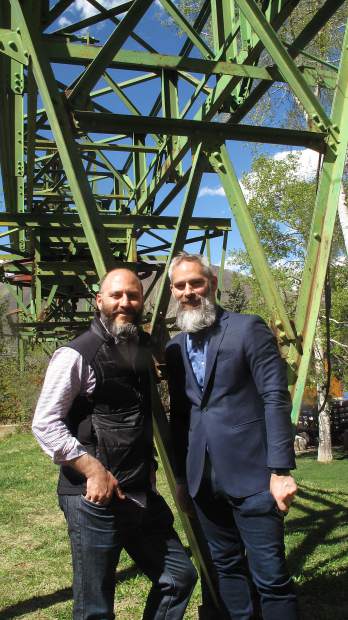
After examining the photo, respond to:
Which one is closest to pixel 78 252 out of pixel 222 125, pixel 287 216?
→ pixel 222 125

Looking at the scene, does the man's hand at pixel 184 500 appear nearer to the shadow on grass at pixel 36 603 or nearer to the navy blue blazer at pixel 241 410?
the navy blue blazer at pixel 241 410

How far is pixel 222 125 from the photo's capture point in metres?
3.21

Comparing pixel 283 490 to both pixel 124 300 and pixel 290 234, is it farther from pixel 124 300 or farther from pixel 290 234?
pixel 290 234

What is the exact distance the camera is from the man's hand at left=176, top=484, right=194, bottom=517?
2.88 m

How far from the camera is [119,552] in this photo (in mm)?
2422

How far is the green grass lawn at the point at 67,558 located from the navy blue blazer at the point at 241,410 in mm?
1555

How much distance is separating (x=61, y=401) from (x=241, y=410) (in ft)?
2.56

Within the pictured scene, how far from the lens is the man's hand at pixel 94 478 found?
2264 millimetres

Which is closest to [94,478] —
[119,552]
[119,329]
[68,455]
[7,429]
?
[68,455]

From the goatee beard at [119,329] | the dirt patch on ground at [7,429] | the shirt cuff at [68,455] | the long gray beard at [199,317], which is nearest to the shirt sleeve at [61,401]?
the shirt cuff at [68,455]

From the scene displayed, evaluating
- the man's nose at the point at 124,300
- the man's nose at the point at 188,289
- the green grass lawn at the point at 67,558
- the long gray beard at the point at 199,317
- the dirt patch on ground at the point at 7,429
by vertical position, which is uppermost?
the man's nose at the point at 188,289

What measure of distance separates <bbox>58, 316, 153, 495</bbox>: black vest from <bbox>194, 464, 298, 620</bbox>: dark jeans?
0.40 m

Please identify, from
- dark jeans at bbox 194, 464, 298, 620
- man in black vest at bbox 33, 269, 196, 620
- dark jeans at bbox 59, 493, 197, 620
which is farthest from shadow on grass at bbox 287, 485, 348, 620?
man in black vest at bbox 33, 269, 196, 620

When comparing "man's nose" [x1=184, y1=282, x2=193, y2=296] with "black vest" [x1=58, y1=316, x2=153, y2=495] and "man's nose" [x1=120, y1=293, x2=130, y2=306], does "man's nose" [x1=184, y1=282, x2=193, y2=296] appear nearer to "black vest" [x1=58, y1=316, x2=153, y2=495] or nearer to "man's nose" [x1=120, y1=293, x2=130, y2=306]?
"man's nose" [x1=120, y1=293, x2=130, y2=306]
